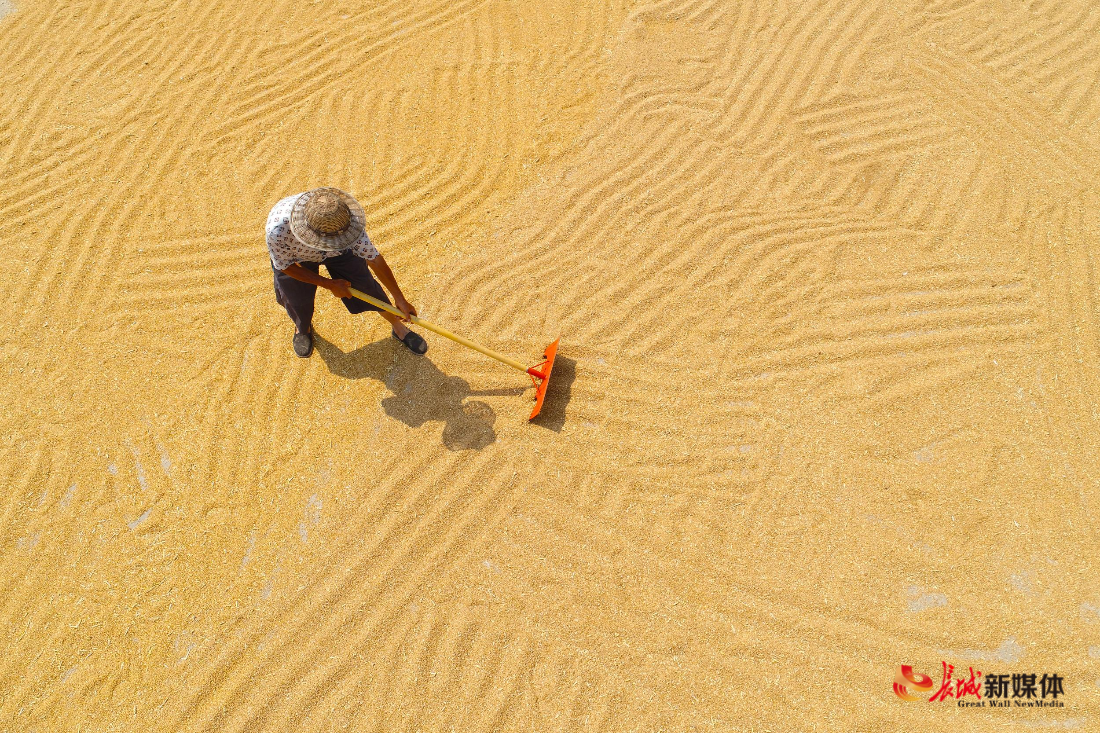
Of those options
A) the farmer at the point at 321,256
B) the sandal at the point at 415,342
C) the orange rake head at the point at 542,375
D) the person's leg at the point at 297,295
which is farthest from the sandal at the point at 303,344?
the orange rake head at the point at 542,375

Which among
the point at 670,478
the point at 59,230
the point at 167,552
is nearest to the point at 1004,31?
the point at 670,478

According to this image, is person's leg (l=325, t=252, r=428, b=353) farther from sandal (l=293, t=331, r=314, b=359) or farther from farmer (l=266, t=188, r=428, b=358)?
sandal (l=293, t=331, r=314, b=359)

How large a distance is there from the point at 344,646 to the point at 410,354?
1.88 meters

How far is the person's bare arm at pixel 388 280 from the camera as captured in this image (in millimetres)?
3677

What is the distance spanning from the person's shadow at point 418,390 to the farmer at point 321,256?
0.14 m

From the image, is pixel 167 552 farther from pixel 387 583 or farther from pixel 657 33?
pixel 657 33

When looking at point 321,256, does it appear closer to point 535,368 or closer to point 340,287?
point 340,287

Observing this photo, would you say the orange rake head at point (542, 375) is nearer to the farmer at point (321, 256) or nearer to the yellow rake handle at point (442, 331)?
the yellow rake handle at point (442, 331)

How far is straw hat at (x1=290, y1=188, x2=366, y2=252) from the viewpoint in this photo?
10.7 feet

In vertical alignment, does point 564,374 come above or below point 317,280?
below

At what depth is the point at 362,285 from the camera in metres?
3.90

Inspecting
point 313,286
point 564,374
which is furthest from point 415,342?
point 564,374

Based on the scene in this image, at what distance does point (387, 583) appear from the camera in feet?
11.7

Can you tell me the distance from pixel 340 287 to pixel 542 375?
4.35 ft
